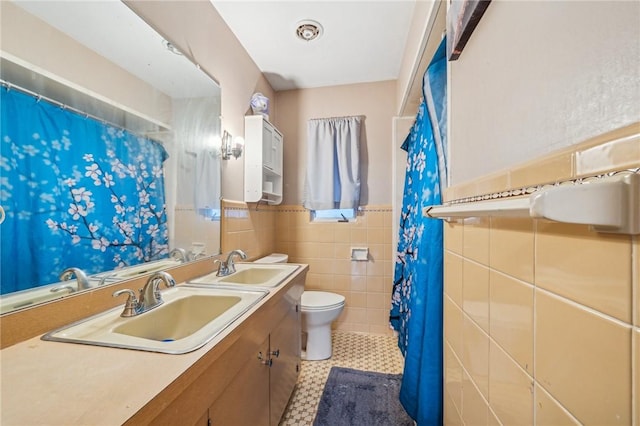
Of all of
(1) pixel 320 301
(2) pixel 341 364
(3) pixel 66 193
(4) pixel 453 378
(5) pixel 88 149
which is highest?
(5) pixel 88 149

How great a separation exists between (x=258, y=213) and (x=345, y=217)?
0.81 m

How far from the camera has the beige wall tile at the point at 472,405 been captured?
0.64m

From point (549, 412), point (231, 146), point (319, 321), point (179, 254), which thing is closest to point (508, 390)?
point (549, 412)

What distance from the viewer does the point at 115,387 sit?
0.51 metres

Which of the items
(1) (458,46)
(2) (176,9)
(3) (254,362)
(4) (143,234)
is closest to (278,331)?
(3) (254,362)

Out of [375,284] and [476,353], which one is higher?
[476,353]

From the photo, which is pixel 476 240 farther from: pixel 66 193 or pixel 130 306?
pixel 66 193

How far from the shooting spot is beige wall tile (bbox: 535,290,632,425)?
1.05 feet

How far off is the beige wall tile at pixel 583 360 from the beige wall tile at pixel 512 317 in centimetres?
2

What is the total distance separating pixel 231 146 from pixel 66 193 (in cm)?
103

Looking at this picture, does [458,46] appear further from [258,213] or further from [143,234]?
[258,213]

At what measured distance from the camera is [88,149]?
0.87m

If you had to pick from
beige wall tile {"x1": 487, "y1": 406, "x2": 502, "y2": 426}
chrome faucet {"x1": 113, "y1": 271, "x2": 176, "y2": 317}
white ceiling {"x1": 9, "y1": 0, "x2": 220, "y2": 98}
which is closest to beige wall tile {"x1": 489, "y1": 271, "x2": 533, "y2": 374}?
beige wall tile {"x1": 487, "y1": 406, "x2": 502, "y2": 426}

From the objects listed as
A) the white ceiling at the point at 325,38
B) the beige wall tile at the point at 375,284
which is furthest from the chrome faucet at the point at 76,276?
the beige wall tile at the point at 375,284
